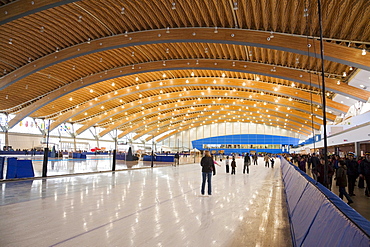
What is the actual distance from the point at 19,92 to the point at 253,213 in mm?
34498

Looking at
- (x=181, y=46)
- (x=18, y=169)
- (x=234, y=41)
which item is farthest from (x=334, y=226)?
(x=181, y=46)

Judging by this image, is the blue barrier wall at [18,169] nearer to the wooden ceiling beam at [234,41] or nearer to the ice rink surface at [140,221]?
the ice rink surface at [140,221]

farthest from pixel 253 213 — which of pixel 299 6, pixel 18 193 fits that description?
pixel 299 6

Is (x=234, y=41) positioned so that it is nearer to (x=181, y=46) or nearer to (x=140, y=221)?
(x=181, y=46)

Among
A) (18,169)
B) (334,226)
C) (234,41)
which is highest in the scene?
(234,41)

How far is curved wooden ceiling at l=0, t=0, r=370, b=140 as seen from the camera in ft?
48.0

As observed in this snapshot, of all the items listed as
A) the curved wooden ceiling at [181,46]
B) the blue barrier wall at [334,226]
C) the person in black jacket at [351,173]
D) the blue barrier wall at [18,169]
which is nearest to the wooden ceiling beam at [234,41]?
the curved wooden ceiling at [181,46]

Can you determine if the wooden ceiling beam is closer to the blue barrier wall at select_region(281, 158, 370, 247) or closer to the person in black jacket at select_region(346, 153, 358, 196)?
the person in black jacket at select_region(346, 153, 358, 196)

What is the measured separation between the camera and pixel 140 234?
15.0ft

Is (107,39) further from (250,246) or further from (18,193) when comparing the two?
(250,246)

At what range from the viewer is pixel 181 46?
22.0 m

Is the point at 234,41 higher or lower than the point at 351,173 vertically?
higher

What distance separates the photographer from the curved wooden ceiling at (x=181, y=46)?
14.6 meters

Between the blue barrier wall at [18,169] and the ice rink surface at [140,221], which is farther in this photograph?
the blue barrier wall at [18,169]
